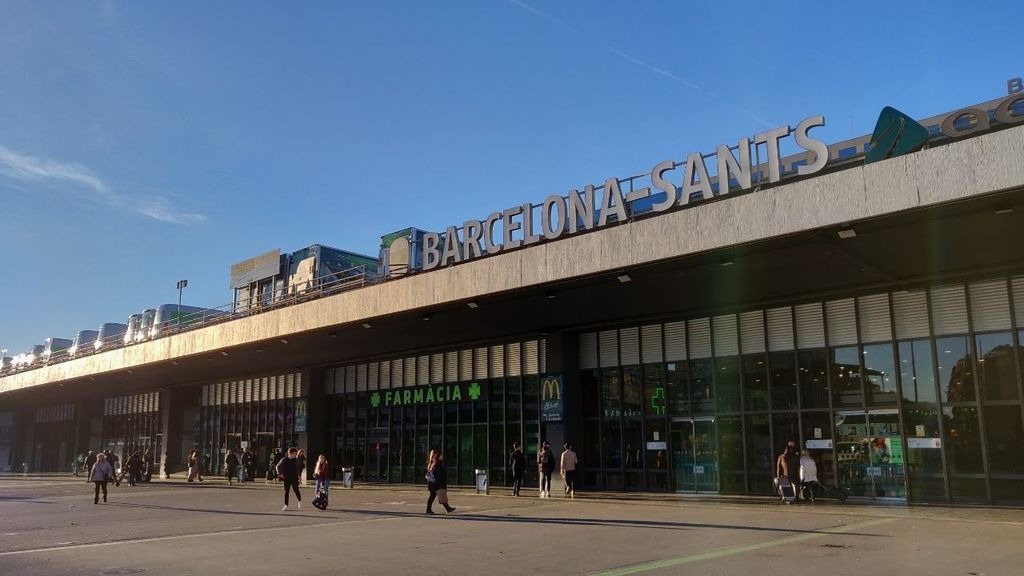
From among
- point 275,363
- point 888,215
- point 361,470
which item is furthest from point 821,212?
point 275,363

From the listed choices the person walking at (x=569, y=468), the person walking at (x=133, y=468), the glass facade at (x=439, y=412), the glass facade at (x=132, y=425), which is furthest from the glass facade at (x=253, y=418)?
the person walking at (x=569, y=468)

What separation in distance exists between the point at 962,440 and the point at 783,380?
4.59m

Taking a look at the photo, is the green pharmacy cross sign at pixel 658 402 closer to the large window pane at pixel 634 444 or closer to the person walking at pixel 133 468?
the large window pane at pixel 634 444

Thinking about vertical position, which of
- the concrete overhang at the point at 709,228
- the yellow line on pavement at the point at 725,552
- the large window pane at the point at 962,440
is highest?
the concrete overhang at the point at 709,228

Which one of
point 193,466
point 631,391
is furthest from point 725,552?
point 193,466

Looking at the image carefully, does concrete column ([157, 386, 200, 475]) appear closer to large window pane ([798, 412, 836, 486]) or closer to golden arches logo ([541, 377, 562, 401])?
golden arches logo ([541, 377, 562, 401])

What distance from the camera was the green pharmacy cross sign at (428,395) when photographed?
1194 inches

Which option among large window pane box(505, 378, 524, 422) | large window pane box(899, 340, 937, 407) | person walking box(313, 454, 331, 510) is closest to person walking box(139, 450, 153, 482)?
large window pane box(505, 378, 524, 422)

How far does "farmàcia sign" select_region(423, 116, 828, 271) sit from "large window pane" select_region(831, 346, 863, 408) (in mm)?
6167

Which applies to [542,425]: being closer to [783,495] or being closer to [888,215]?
[783,495]

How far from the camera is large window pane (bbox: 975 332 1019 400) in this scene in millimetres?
18250

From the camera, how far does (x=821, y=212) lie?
49.6 feet

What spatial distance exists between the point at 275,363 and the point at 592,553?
28.2 meters

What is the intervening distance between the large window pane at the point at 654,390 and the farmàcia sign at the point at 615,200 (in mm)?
6148
